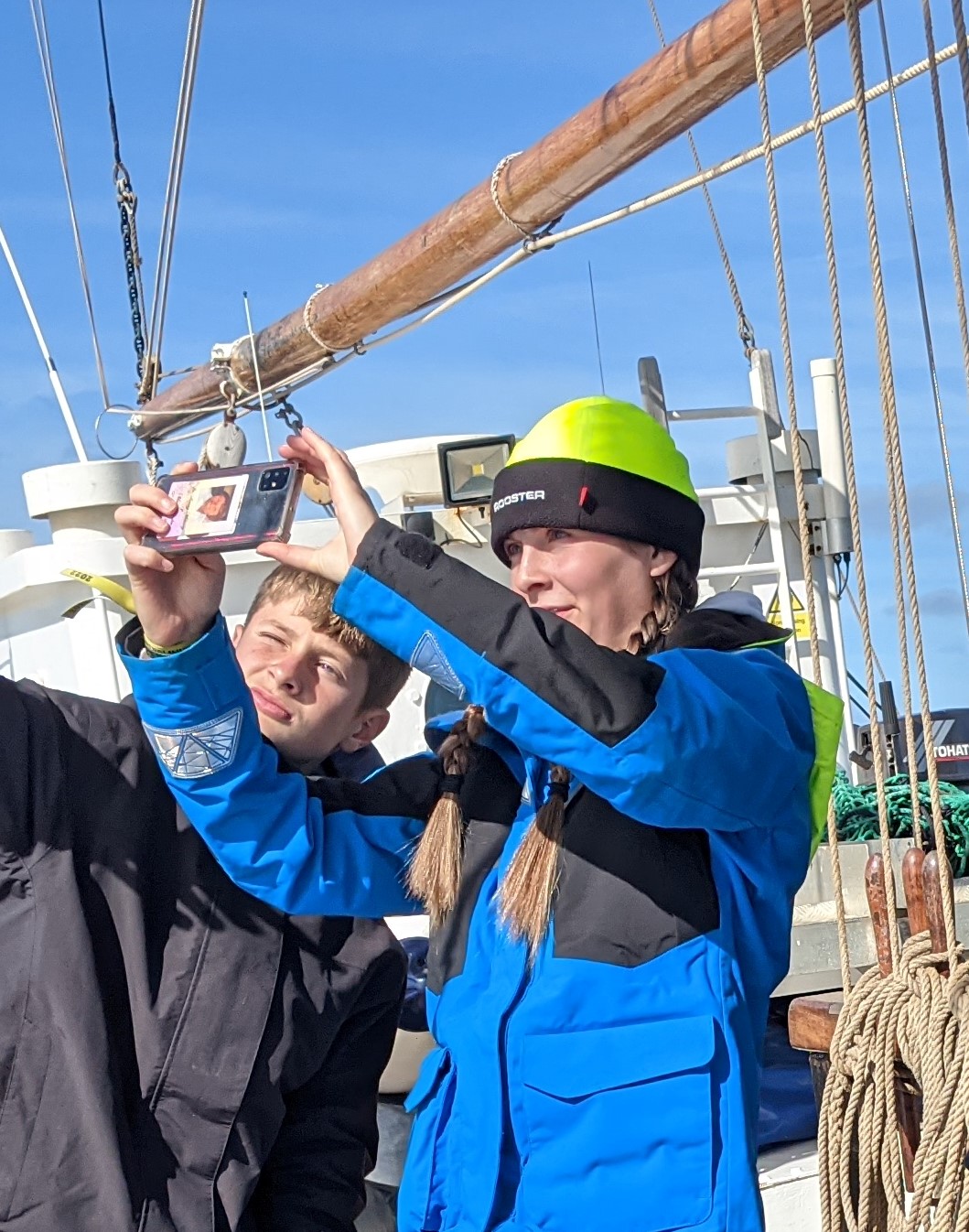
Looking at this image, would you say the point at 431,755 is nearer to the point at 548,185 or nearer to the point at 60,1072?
the point at 60,1072

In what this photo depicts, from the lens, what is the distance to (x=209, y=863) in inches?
81.0

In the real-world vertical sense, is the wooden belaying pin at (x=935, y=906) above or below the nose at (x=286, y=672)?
below

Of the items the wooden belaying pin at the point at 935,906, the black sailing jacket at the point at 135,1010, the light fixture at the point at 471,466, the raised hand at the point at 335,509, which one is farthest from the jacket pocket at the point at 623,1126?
the light fixture at the point at 471,466

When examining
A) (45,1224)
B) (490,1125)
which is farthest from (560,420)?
(45,1224)

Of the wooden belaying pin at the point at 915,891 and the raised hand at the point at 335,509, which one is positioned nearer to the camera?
the raised hand at the point at 335,509

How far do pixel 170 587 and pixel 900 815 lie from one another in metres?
3.60

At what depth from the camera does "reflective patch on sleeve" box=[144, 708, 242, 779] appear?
6.23 ft

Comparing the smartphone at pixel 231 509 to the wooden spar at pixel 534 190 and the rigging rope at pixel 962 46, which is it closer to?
the rigging rope at pixel 962 46

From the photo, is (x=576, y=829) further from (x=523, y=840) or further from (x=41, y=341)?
(x=41, y=341)

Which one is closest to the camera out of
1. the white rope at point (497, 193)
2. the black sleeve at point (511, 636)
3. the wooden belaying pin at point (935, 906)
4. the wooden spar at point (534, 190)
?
the black sleeve at point (511, 636)

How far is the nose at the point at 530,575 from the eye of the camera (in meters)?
1.90

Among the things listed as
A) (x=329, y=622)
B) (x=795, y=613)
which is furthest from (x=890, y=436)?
(x=795, y=613)

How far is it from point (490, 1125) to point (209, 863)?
586mm

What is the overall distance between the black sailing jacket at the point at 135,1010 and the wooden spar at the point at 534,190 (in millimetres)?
2045
